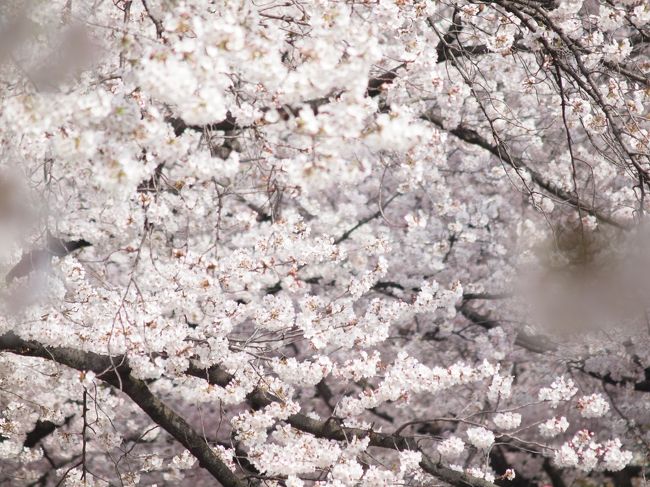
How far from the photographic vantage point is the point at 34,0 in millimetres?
2104

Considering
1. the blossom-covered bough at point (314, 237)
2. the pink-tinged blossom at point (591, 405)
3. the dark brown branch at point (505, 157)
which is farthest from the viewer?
the dark brown branch at point (505, 157)

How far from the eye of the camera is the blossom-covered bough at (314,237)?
6.24ft

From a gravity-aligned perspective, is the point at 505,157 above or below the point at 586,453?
above

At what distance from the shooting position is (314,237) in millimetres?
5867

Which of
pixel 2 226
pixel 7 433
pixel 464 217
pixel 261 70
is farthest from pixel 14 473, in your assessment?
pixel 261 70

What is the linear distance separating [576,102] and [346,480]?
246 centimetres

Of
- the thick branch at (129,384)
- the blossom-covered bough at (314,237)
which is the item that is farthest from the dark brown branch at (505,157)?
the thick branch at (129,384)

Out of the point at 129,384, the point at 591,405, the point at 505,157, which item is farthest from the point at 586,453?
the point at 129,384

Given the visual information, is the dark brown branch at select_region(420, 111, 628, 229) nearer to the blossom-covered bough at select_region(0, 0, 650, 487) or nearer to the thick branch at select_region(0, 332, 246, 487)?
the blossom-covered bough at select_region(0, 0, 650, 487)

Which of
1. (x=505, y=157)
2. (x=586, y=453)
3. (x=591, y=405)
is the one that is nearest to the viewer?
(x=586, y=453)

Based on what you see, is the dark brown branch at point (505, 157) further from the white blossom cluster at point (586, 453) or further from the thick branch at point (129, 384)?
the thick branch at point (129, 384)

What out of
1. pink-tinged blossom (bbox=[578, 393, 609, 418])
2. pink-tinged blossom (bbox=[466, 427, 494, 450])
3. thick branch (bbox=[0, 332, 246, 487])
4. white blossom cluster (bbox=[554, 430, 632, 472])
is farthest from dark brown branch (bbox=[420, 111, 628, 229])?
thick branch (bbox=[0, 332, 246, 487])

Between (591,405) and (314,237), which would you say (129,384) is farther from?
(591,405)

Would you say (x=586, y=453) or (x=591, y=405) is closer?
(x=586, y=453)
